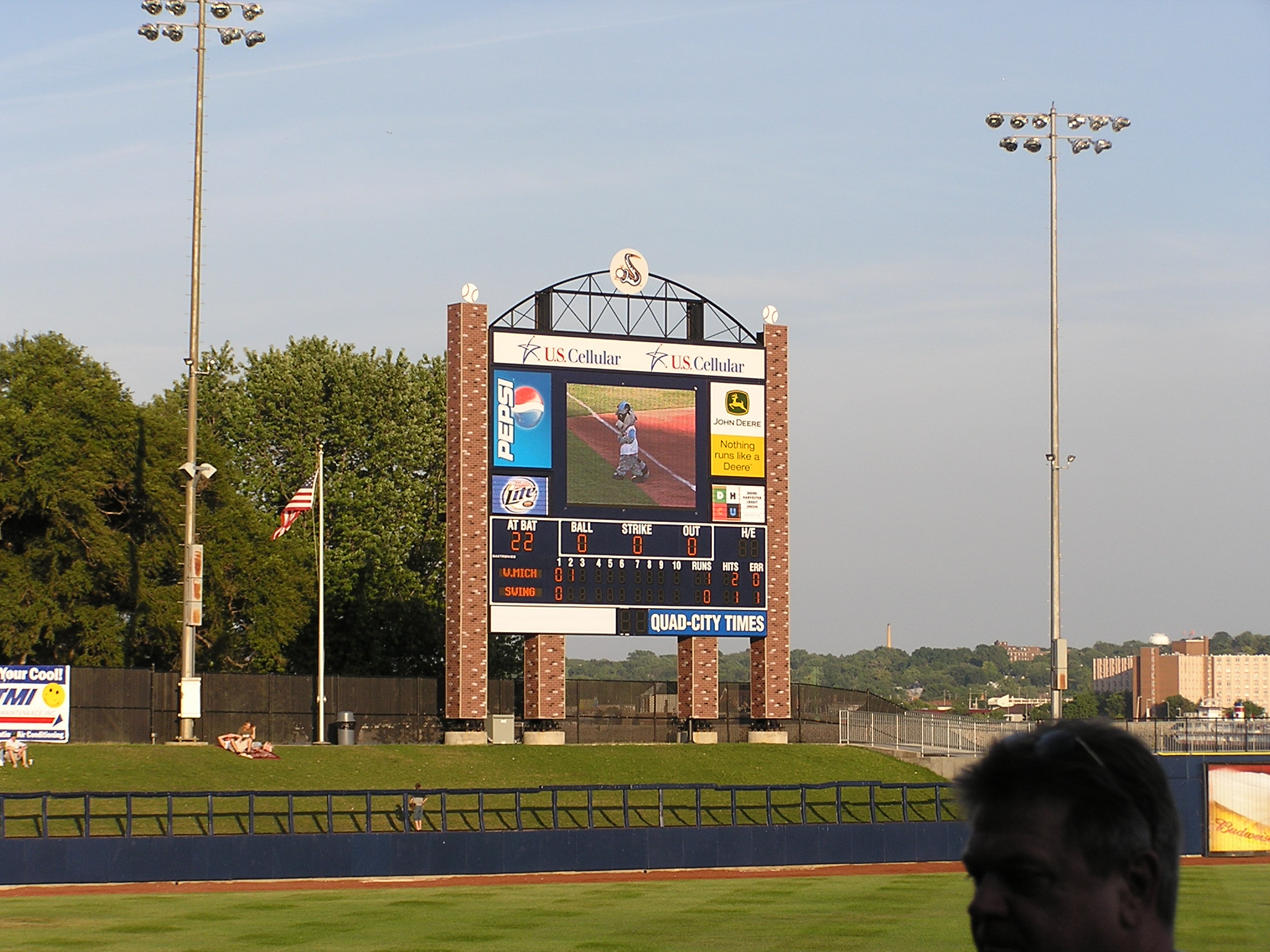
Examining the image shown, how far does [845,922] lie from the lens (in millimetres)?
23906

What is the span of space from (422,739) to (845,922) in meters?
26.8

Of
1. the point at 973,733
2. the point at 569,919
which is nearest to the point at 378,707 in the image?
the point at 973,733

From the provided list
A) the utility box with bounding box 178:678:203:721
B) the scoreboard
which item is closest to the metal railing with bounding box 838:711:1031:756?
the scoreboard

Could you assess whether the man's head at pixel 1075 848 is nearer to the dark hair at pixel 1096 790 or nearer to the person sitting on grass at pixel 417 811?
the dark hair at pixel 1096 790

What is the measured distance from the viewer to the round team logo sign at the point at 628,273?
4688cm

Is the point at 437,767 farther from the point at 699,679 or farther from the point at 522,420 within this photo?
the point at 522,420

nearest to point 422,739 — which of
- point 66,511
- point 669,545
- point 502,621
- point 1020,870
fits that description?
point 502,621

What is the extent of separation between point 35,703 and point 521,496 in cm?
1277

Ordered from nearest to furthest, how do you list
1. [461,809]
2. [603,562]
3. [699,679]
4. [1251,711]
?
[461,809], [603,562], [699,679], [1251,711]

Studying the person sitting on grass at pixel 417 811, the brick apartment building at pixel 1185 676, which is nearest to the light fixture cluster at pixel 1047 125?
the person sitting on grass at pixel 417 811

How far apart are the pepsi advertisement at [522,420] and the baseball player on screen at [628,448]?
6.06 ft

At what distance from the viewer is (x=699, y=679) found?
47781mm

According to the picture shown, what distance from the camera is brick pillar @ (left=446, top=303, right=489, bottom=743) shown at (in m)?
44.7

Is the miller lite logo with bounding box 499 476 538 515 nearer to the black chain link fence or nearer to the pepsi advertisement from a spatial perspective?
the pepsi advertisement
